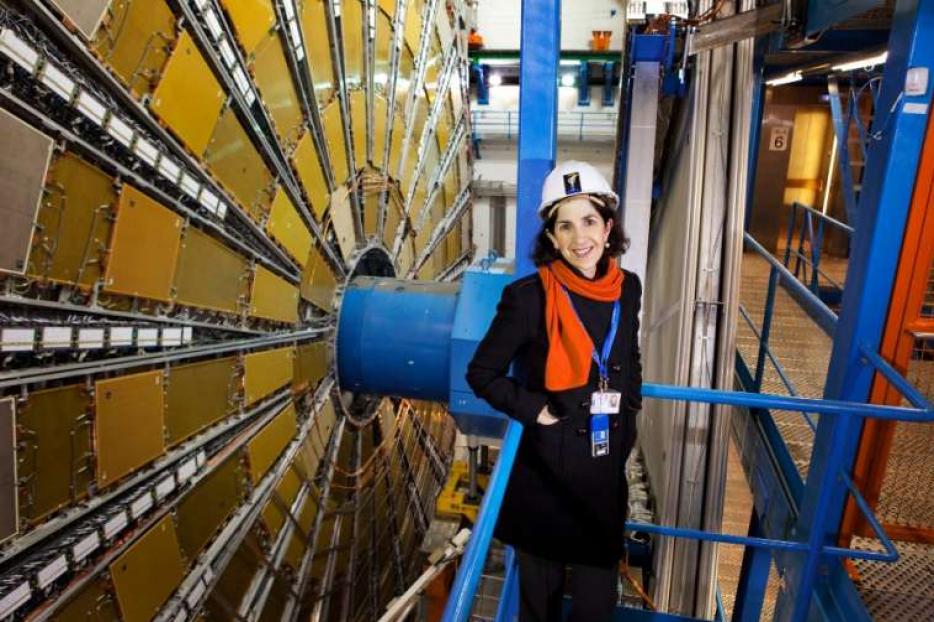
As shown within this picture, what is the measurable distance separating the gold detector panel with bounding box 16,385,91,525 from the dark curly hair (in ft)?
5.17

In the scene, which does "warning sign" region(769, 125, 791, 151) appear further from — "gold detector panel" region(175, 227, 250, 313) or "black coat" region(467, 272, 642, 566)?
"gold detector panel" region(175, 227, 250, 313)

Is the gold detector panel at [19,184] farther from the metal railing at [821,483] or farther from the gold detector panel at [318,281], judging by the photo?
the gold detector panel at [318,281]

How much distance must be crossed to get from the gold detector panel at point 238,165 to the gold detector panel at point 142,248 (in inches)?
14.3

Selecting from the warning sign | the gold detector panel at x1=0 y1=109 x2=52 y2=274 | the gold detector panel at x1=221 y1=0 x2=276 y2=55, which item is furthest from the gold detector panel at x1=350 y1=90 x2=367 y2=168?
the warning sign

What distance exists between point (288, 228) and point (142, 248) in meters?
1.01

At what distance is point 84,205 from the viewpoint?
2002mm

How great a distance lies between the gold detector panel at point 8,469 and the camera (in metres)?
1.78

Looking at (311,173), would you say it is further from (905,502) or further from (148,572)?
(905,502)

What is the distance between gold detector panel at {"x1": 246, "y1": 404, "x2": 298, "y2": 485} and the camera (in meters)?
3.04

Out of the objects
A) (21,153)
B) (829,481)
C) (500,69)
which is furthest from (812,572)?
(500,69)

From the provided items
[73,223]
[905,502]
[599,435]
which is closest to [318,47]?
[73,223]

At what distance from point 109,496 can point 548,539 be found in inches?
60.5

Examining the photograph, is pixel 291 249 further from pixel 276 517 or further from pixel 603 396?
pixel 603 396

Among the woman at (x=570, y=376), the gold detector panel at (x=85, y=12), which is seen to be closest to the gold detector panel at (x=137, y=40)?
the gold detector panel at (x=85, y=12)
